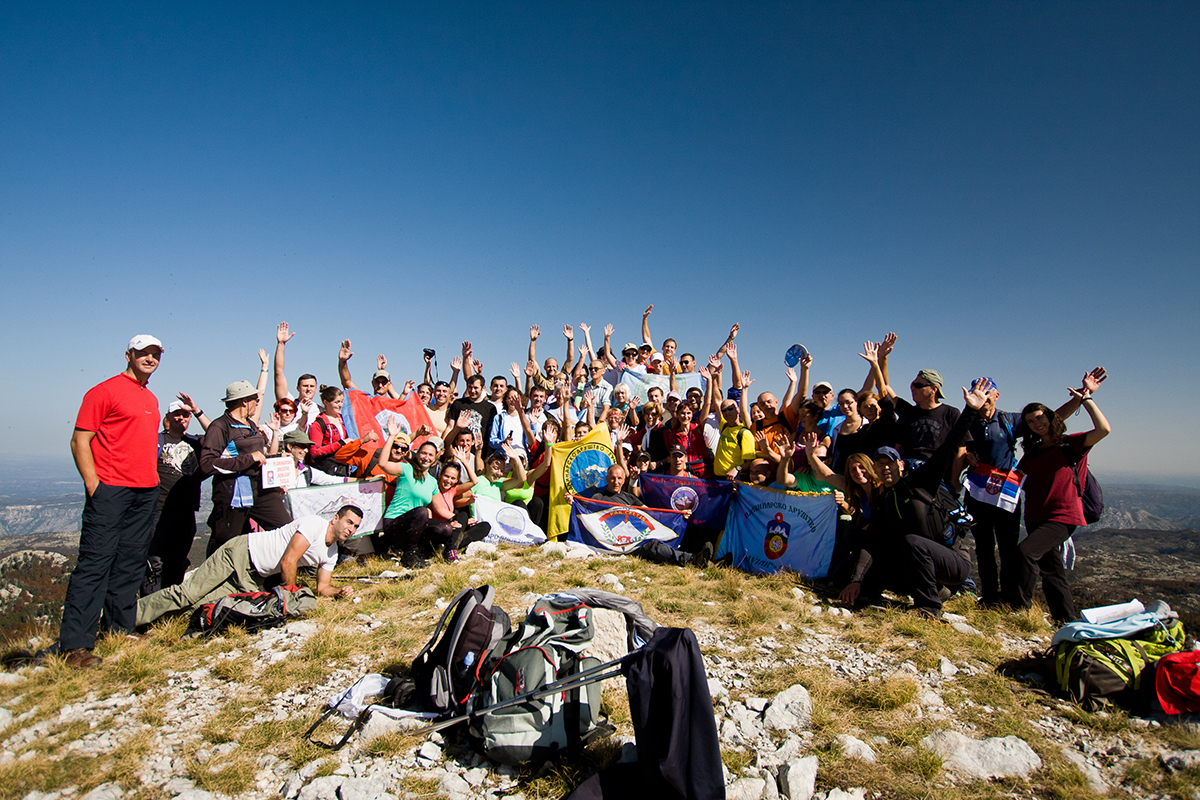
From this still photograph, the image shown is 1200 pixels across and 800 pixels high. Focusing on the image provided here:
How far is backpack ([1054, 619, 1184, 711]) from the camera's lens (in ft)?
15.2

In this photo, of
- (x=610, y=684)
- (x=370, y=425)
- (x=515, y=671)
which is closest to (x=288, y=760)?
(x=515, y=671)

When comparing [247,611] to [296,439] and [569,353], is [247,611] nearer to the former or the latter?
[296,439]

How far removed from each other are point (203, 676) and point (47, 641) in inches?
83.0

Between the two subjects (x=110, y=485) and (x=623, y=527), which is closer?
(x=110, y=485)

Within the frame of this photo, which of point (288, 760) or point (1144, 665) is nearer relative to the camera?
point (288, 760)

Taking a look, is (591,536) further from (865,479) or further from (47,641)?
(47,641)

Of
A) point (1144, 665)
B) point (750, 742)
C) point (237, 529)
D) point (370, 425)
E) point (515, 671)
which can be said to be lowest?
point (750, 742)

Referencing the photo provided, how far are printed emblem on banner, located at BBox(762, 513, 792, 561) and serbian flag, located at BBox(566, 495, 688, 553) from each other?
150 cm

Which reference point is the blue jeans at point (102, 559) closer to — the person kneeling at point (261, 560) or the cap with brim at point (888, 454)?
the person kneeling at point (261, 560)

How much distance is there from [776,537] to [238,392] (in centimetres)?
814

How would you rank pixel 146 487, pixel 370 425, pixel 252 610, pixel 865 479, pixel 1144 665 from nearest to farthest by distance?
pixel 1144 665
pixel 146 487
pixel 252 610
pixel 865 479
pixel 370 425

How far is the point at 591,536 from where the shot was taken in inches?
395

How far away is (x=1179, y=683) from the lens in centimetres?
435

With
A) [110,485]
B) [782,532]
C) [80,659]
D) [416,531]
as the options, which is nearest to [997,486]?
[782,532]
